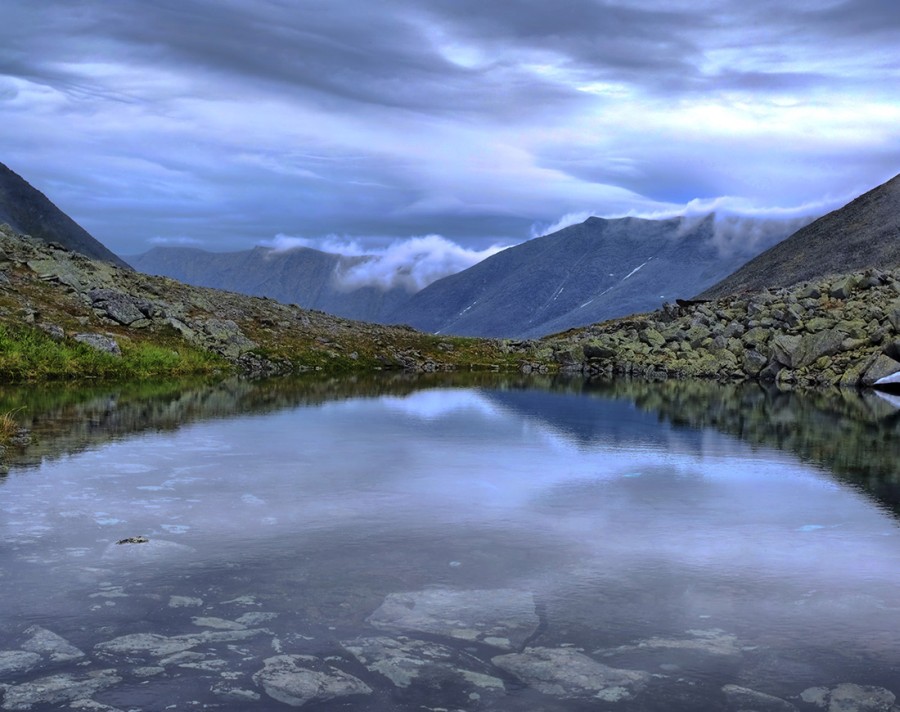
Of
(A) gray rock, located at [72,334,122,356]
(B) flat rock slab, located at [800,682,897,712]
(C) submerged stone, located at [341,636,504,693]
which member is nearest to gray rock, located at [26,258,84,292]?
(A) gray rock, located at [72,334,122,356]

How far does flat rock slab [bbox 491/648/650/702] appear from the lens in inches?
409

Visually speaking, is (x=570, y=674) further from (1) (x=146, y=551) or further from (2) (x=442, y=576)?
(1) (x=146, y=551)

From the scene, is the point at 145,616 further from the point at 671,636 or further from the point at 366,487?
the point at 366,487

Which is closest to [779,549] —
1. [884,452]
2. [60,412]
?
[884,452]

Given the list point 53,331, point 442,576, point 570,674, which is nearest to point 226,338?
point 53,331

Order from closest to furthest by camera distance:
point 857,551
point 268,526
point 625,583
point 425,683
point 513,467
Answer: point 425,683
point 625,583
point 857,551
point 268,526
point 513,467

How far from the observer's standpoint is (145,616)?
12.7m

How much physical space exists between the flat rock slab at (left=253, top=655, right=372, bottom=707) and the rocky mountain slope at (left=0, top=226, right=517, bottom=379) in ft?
159

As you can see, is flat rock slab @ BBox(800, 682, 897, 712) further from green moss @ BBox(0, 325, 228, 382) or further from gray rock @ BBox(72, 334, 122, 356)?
gray rock @ BBox(72, 334, 122, 356)

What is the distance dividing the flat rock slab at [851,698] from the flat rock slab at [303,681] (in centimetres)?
517

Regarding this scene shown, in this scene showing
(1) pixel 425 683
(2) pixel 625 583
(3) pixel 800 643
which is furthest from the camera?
(2) pixel 625 583

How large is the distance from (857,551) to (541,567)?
6475mm

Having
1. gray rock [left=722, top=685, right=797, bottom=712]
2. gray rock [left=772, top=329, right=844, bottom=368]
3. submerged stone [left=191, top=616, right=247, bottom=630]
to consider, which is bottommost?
submerged stone [left=191, top=616, right=247, bottom=630]

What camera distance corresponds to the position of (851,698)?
10258 millimetres
